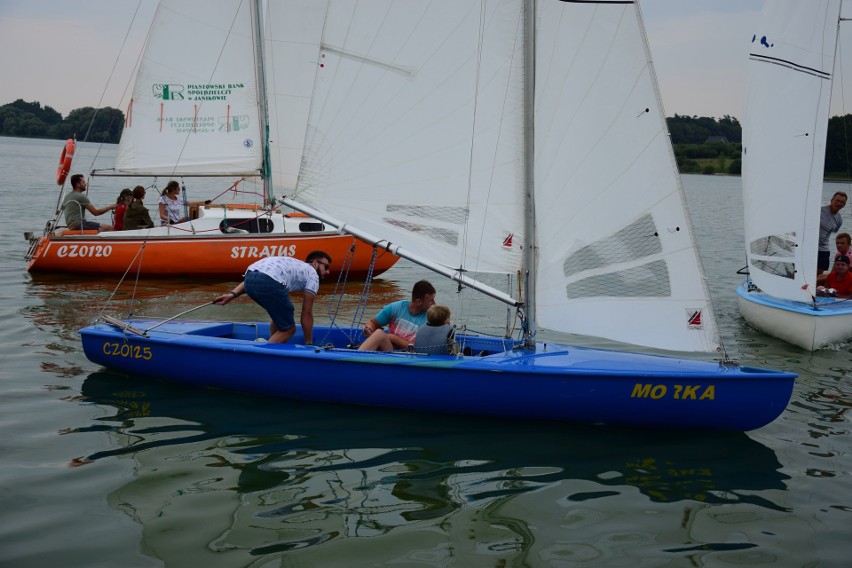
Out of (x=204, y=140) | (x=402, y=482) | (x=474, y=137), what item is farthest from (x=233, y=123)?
(x=402, y=482)

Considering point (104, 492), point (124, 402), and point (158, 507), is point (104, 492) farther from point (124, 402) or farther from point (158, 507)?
point (124, 402)

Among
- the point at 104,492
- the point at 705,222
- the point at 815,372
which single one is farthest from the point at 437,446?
the point at 705,222

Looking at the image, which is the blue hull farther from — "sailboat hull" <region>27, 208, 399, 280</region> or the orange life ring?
the orange life ring

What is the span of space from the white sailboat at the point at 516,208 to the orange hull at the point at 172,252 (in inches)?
253

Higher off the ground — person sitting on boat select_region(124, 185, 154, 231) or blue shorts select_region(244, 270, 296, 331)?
person sitting on boat select_region(124, 185, 154, 231)

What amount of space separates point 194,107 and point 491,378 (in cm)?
943

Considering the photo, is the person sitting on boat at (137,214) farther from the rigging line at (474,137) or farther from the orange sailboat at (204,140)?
the rigging line at (474,137)

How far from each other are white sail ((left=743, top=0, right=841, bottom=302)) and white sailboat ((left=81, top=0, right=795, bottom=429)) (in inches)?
182

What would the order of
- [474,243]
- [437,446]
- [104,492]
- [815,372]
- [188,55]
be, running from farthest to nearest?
1. [188,55]
2. [815,372]
3. [474,243]
4. [437,446]
5. [104,492]

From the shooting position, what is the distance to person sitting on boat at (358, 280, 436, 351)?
27.0 feet

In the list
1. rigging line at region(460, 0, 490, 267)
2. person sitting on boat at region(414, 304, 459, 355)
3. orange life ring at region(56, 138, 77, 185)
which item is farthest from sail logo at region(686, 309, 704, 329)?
orange life ring at region(56, 138, 77, 185)

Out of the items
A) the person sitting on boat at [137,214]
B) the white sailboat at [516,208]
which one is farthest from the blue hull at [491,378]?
the person sitting on boat at [137,214]

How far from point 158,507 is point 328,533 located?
1.21 m

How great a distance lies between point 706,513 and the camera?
6.09 metres
